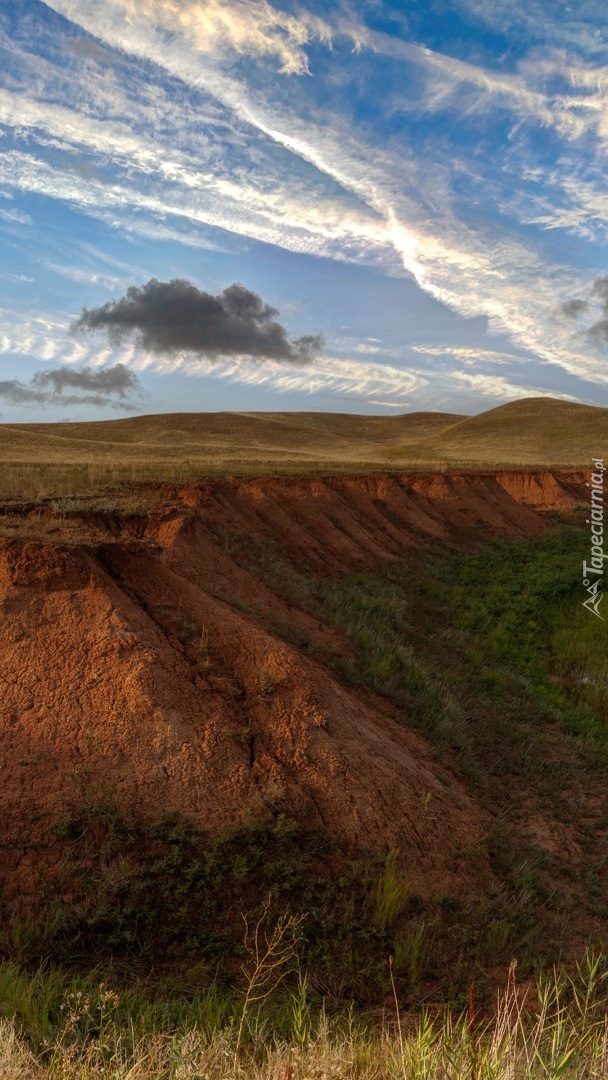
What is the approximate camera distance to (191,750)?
19.1 feet

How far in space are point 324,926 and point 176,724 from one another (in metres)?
2.18

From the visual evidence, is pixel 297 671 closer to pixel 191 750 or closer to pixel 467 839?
pixel 191 750

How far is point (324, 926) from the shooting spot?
4.82m

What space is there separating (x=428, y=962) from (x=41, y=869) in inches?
119

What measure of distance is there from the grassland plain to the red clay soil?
143mm

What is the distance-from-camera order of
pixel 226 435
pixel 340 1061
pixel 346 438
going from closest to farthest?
pixel 340 1061
pixel 226 435
pixel 346 438

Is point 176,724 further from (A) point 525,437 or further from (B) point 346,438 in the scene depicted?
(B) point 346,438

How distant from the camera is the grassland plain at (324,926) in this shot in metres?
2.82

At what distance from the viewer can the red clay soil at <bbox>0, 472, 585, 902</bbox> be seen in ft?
17.9

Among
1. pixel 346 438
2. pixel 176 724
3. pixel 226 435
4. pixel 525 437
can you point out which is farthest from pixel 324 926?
pixel 346 438

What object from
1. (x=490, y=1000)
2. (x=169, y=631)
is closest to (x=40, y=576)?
(x=169, y=631)

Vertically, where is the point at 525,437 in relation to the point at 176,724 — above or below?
above

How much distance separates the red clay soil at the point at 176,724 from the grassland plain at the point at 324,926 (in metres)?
0.14

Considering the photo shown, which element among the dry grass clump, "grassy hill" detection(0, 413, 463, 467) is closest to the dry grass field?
"grassy hill" detection(0, 413, 463, 467)
